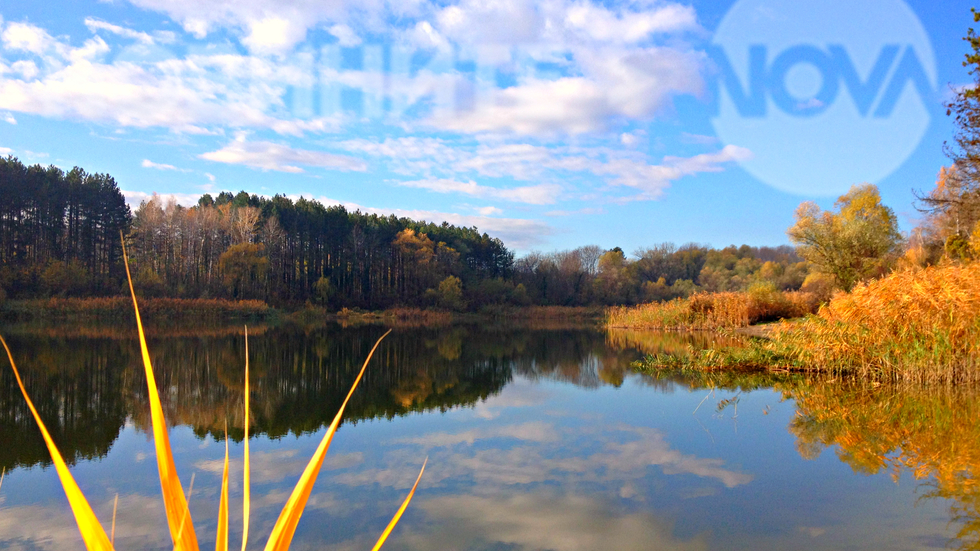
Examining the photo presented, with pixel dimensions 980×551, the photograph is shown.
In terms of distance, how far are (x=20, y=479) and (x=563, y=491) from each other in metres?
4.16

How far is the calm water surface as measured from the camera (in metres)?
3.65

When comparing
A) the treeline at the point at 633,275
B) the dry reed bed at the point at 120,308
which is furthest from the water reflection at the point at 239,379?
the treeline at the point at 633,275

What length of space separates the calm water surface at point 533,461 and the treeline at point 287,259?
22.0 m

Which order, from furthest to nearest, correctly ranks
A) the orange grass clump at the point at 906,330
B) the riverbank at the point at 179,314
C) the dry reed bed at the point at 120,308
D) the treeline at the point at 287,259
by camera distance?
the treeline at the point at 287,259, the dry reed bed at the point at 120,308, the riverbank at the point at 179,314, the orange grass clump at the point at 906,330

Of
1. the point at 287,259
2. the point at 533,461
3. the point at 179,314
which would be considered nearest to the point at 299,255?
the point at 287,259

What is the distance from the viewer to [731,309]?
20734 millimetres

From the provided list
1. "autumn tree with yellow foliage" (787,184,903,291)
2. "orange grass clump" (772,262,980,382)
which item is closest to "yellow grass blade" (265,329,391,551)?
"orange grass clump" (772,262,980,382)

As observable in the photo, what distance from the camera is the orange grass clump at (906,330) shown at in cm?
773

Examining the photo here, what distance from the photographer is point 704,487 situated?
4430 millimetres

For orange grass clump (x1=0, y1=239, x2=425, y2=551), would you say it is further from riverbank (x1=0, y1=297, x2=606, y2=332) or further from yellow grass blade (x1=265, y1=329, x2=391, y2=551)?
riverbank (x1=0, y1=297, x2=606, y2=332)

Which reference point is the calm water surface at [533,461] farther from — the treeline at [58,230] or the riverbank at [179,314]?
the treeline at [58,230]

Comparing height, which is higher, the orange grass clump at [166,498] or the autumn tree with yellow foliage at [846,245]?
Answer: the autumn tree with yellow foliage at [846,245]

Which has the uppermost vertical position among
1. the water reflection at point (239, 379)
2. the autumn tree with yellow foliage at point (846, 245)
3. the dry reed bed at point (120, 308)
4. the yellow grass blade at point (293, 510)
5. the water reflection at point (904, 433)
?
the autumn tree with yellow foliage at point (846, 245)

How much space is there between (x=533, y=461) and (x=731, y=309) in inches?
685
